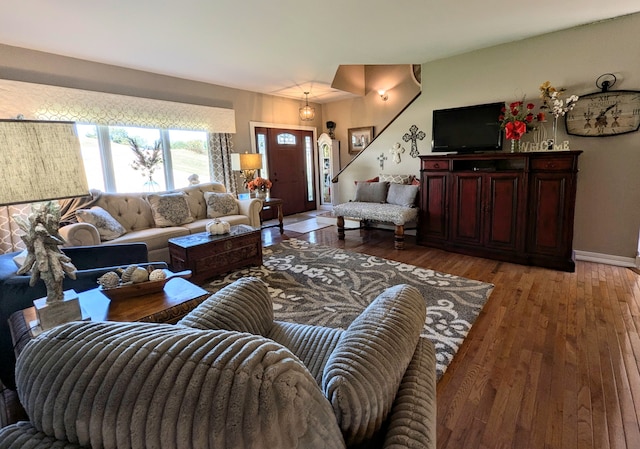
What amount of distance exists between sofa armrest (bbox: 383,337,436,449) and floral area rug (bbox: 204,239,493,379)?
3.77ft

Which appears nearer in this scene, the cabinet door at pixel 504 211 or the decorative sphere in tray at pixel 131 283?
the decorative sphere in tray at pixel 131 283

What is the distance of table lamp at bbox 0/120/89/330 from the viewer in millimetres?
1178

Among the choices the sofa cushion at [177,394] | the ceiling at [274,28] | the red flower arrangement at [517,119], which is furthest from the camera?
the red flower arrangement at [517,119]

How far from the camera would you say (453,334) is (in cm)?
225

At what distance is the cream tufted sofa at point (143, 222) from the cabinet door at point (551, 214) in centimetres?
345

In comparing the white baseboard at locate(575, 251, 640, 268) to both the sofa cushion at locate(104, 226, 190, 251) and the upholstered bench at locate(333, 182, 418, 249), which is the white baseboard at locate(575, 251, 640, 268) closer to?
the upholstered bench at locate(333, 182, 418, 249)

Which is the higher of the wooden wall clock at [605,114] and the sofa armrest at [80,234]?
the wooden wall clock at [605,114]

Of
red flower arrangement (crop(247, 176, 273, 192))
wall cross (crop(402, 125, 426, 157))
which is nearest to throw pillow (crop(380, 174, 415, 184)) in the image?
wall cross (crop(402, 125, 426, 157))

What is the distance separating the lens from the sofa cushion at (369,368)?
66cm

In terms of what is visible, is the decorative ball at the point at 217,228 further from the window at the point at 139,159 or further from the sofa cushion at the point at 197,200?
the window at the point at 139,159

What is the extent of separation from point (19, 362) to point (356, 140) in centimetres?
717

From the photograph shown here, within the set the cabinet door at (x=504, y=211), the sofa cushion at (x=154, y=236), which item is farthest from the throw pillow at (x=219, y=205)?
the cabinet door at (x=504, y=211)

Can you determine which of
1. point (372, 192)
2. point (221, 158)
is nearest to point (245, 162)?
point (221, 158)

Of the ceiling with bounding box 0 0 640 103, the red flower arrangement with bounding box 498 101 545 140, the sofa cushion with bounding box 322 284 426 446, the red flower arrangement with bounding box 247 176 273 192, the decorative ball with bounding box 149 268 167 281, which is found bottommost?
the decorative ball with bounding box 149 268 167 281
